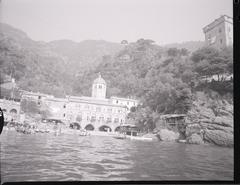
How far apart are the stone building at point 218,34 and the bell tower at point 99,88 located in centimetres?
238

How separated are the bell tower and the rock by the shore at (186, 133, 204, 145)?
7.24 feet

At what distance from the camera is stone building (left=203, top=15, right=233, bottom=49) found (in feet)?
13.7

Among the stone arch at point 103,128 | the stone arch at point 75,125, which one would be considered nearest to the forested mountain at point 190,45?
the stone arch at point 103,128

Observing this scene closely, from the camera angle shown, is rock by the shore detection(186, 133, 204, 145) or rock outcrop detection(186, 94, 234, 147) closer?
rock outcrop detection(186, 94, 234, 147)

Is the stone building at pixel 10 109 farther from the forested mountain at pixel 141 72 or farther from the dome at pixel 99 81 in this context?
the dome at pixel 99 81

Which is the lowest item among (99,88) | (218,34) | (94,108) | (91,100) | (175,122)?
(175,122)

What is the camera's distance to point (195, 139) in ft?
16.2

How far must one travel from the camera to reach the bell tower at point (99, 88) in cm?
450

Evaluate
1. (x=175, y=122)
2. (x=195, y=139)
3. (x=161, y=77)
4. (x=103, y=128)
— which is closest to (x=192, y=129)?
(x=195, y=139)

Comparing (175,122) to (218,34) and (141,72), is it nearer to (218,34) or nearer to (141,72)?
(141,72)

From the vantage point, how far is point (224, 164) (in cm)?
362

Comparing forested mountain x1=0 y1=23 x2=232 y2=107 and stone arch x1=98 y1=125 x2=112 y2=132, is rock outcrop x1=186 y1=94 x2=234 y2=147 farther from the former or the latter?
stone arch x1=98 y1=125 x2=112 y2=132

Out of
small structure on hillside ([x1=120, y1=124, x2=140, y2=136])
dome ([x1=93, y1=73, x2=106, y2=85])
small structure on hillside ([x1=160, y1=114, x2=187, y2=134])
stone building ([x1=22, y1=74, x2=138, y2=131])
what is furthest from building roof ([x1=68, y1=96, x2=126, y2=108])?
small structure on hillside ([x1=160, y1=114, x2=187, y2=134])

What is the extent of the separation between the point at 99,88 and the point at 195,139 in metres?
2.53
